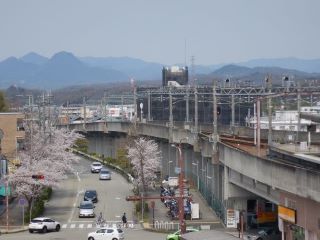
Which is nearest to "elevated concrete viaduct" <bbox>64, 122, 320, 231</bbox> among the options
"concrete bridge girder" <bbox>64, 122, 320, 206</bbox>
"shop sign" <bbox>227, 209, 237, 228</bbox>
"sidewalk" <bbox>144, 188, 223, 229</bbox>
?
"concrete bridge girder" <bbox>64, 122, 320, 206</bbox>

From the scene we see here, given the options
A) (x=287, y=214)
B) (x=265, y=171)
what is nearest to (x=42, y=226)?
(x=265, y=171)

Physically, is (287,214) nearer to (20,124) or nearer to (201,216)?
(201,216)

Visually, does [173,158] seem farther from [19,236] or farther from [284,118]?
[19,236]

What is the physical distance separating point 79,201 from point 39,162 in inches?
140

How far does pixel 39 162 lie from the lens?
46.8 metres

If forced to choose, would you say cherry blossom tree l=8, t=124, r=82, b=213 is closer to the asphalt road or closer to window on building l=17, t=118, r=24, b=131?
window on building l=17, t=118, r=24, b=131

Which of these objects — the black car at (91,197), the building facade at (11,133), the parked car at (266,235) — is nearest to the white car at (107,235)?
the parked car at (266,235)

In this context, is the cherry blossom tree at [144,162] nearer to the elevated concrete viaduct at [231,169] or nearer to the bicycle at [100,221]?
the elevated concrete viaduct at [231,169]

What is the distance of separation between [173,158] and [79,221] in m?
18.8

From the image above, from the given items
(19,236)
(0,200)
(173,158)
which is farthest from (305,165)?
(173,158)

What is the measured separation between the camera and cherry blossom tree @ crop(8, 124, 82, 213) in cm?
4162

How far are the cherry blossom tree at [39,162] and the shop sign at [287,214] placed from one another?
18.4m

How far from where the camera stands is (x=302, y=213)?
24297mm

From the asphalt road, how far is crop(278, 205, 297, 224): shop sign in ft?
30.2
